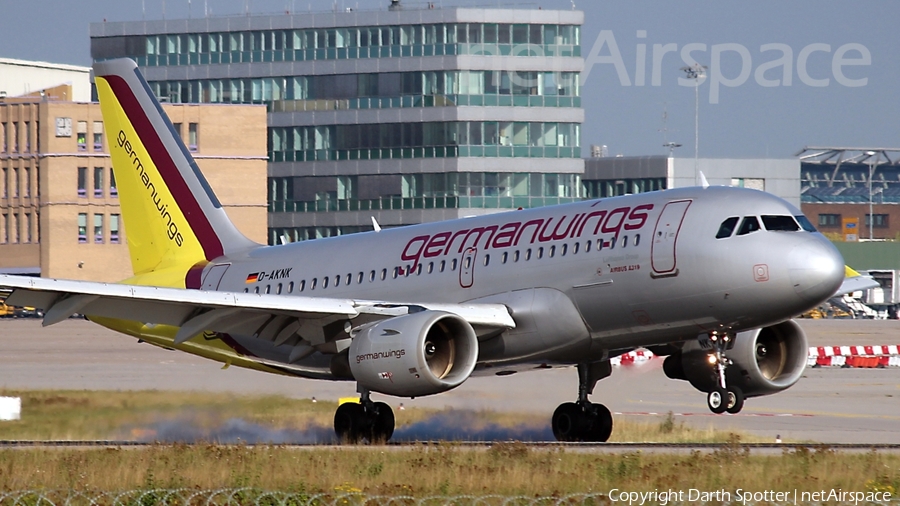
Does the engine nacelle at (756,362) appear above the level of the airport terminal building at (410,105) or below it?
below

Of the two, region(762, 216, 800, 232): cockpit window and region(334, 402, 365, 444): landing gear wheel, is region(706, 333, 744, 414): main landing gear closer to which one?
region(762, 216, 800, 232): cockpit window

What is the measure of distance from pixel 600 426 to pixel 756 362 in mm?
3625

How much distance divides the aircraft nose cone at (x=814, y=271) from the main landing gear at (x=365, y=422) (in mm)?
9021

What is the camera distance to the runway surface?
116 ft

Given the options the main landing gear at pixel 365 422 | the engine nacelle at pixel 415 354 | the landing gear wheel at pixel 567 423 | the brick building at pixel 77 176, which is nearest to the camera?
the engine nacelle at pixel 415 354

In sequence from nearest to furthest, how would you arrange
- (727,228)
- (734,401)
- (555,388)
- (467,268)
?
(727,228), (734,401), (467,268), (555,388)

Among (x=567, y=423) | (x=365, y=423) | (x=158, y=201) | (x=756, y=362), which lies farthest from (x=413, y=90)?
(x=756, y=362)

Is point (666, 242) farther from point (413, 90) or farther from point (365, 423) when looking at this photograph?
point (413, 90)

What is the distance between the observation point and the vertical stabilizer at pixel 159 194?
3525cm

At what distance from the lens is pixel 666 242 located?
2642 centimetres

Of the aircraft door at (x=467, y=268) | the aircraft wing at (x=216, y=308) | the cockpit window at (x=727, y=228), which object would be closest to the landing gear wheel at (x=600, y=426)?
the aircraft wing at (x=216, y=308)

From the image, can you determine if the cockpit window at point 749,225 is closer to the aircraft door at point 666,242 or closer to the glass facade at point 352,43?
the aircraft door at point 666,242

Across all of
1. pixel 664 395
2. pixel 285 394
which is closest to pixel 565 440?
pixel 285 394

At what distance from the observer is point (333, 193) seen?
11044 cm
